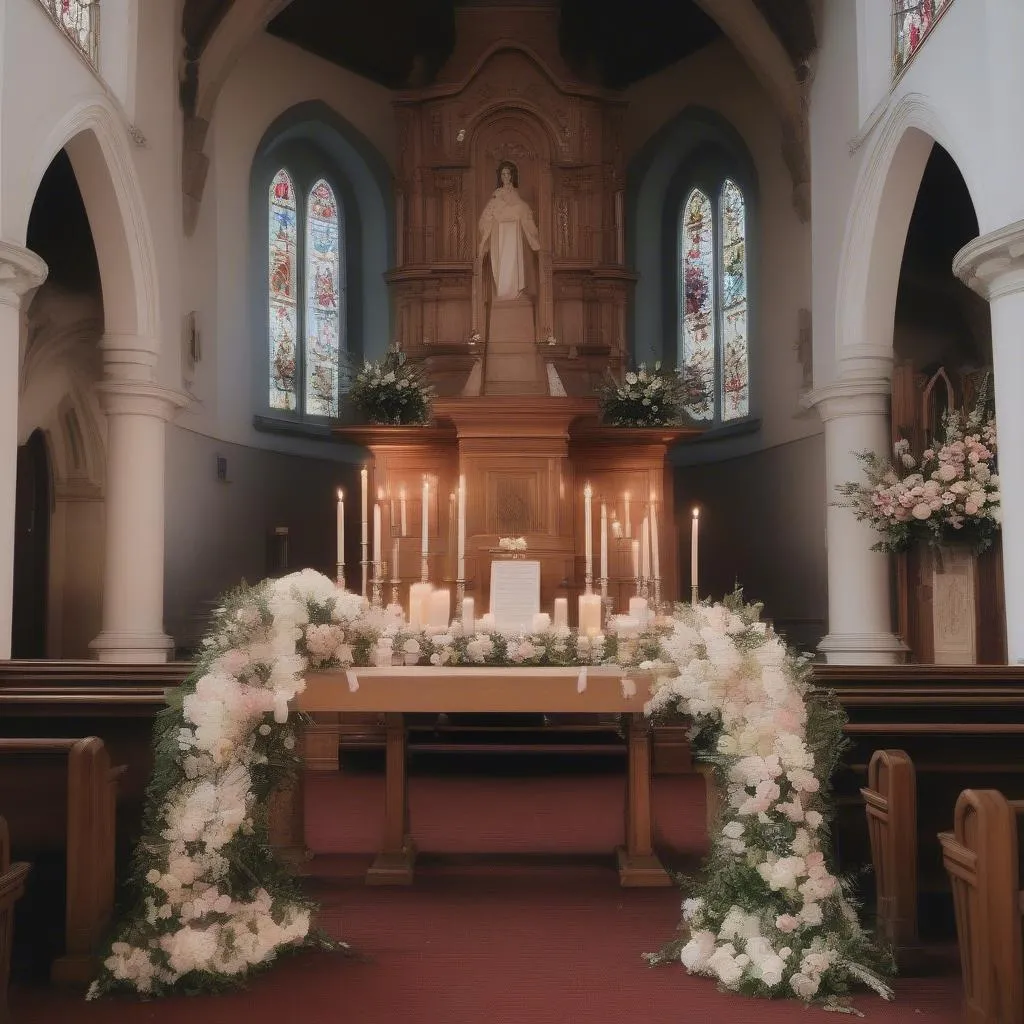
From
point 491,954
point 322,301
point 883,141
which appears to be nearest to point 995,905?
point 491,954

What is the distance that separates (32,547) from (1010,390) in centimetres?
950

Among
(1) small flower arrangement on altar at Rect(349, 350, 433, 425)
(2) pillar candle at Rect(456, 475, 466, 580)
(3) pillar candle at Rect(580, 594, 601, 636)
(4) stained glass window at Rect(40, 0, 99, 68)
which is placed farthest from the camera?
(1) small flower arrangement on altar at Rect(349, 350, 433, 425)

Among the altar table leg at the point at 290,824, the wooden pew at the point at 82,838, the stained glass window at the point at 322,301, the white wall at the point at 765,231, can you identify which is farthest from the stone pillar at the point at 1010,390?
the stained glass window at the point at 322,301

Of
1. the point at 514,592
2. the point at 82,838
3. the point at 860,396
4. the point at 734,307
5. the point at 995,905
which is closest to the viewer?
the point at 995,905

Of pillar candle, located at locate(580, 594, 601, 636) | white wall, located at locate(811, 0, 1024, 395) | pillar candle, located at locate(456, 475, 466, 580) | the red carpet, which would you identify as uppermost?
white wall, located at locate(811, 0, 1024, 395)

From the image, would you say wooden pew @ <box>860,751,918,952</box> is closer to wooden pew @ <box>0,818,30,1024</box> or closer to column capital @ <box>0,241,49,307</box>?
wooden pew @ <box>0,818,30,1024</box>

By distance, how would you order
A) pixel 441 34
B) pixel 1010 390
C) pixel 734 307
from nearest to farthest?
pixel 1010 390 → pixel 734 307 → pixel 441 34

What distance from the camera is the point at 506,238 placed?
43.5 feet

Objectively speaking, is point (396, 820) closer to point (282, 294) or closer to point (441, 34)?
point (282, 294)

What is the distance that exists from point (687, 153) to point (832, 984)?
14.2m

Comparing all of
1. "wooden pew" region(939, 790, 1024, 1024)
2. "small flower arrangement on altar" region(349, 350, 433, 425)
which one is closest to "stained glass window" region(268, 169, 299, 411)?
"small flower arrangement on altar" region(349, 350, 433, 425)

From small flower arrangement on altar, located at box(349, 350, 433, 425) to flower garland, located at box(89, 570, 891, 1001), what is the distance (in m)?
8.47

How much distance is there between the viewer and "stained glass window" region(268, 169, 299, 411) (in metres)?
16.0

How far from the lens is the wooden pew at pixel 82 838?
14.0 feet
